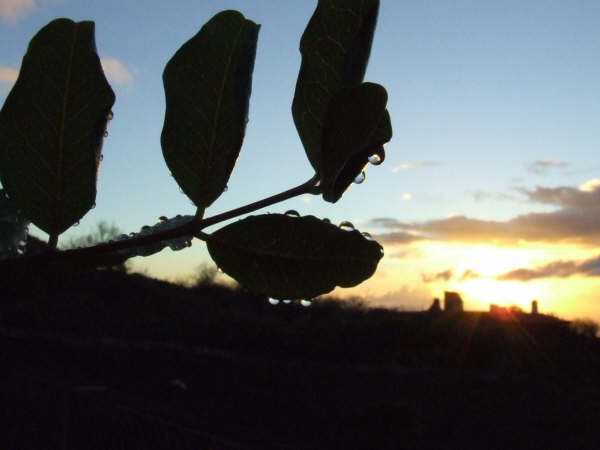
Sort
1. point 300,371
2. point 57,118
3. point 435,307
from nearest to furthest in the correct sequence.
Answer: point 57,118
point 300,371
point 435,307

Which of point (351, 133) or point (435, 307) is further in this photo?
point (435, 307)

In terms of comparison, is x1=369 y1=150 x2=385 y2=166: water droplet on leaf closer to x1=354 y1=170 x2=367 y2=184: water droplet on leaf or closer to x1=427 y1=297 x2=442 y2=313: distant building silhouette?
x1=354 y1=170 x2=367 y2=184: water droplet on leaf

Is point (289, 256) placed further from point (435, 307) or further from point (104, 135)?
point (435, 307)

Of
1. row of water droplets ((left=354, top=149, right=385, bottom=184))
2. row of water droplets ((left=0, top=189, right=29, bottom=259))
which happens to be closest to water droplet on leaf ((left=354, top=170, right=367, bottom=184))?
row of water droplets ((left=354, top=149, right=385, bottom=184))

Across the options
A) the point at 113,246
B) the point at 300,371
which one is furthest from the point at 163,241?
the point at 300,371

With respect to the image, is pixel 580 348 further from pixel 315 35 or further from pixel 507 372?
pixel 315 35

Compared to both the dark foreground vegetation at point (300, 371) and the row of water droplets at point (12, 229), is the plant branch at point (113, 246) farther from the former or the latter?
the dark foreground vegetation at point (300, 371)

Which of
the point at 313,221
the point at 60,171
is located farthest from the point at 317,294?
the point at 60,171

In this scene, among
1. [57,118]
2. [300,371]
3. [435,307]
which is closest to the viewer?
[57,118]
